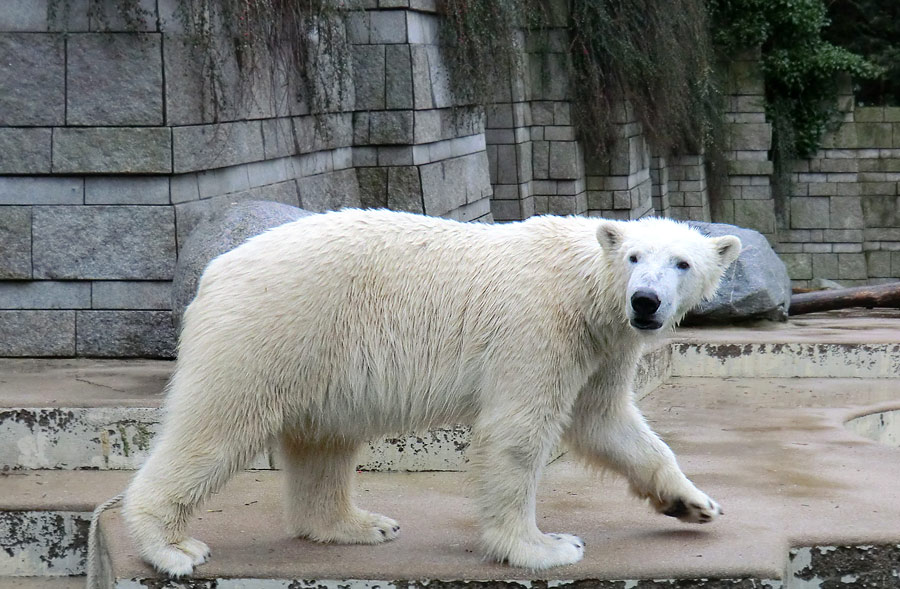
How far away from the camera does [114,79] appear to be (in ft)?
16.8

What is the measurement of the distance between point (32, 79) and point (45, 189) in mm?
499

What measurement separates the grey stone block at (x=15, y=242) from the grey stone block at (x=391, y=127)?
90.4 inches

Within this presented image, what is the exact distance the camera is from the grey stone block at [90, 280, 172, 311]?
5336 mm

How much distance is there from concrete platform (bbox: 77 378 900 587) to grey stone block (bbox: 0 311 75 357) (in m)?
1.68

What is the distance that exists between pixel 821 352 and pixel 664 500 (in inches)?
135

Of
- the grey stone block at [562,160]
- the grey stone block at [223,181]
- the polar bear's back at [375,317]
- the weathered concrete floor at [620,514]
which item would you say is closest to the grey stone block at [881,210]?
the grey stone block at [562,160]

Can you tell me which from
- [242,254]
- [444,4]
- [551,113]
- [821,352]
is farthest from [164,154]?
[551,113]

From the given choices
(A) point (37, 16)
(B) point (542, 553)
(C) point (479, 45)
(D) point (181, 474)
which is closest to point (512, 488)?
(B) point (542, 553)

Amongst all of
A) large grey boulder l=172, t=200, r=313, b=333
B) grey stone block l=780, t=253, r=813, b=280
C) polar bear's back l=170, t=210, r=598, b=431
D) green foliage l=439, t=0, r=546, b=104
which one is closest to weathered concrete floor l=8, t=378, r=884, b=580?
polar bear's back l=170, t=210, r=598, b=431

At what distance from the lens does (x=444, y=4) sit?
7.23 meters

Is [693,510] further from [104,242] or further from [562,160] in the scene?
[562,160]

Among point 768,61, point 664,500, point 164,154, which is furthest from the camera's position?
point 768,61

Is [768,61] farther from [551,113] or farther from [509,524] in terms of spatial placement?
[509,524]

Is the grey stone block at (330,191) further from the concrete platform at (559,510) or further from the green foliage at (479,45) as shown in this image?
the concrete platform at (559,510)
